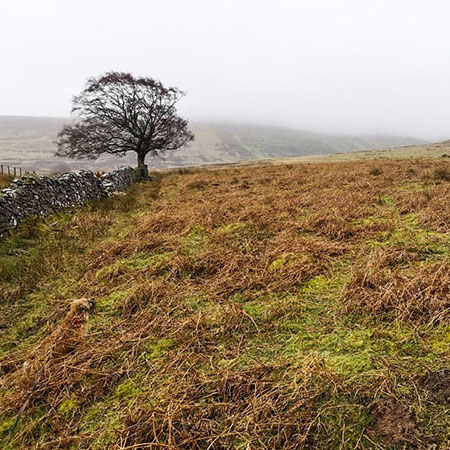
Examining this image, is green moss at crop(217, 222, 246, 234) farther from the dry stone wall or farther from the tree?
the tree

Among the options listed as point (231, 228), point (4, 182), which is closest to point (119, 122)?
point (4, 182)

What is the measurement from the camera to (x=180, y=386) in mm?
2539

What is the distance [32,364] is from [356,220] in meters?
6.11

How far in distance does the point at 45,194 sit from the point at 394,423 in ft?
34.4

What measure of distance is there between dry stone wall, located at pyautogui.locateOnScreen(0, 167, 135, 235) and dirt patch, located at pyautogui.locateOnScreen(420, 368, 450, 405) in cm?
831

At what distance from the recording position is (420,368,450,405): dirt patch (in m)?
2.13

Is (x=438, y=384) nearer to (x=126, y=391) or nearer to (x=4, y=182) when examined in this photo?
(x=126, y=391)

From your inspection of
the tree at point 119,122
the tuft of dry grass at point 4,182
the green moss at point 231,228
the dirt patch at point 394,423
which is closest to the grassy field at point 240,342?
the dirt patch at point 394,423

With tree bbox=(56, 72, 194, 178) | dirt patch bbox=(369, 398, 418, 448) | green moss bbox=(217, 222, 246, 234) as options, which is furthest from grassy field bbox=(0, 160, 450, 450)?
tree bbox=(56, 72, 194, 178)

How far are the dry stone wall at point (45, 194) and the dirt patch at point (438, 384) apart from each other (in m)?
8.31

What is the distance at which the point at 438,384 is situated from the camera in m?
2.23

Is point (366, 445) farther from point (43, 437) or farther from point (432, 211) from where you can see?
point (432, 211)

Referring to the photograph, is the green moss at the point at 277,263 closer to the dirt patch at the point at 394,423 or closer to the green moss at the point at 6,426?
the dirt patch at the point at 394,423

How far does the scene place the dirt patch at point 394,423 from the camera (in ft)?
6.29
